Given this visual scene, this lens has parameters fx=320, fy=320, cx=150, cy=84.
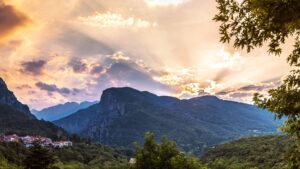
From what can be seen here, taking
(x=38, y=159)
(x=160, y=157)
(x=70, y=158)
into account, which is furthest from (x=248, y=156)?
(x=38, y=159)

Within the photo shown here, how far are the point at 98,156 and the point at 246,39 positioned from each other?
597 feet

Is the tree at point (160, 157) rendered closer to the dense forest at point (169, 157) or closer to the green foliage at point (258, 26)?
the dense forest at point (169, 157)

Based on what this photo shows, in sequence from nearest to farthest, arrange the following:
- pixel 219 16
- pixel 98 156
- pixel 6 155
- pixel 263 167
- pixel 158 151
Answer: pixel 219 16
pixel 158 151
pixel 263 167
pixel 6 155
pixel 98 156

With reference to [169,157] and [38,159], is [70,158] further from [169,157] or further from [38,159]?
[38,159]

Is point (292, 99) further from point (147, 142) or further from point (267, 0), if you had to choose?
point (147, 142)

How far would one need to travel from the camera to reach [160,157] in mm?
30562

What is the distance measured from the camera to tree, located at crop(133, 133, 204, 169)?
2998 cm

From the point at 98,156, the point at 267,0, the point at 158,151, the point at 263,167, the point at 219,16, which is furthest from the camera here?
the point at 98,156

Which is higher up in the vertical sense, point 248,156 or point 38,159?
point 38,159

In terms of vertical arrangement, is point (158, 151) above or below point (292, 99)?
below

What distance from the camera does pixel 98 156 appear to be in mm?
184375

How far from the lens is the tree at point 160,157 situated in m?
30.0

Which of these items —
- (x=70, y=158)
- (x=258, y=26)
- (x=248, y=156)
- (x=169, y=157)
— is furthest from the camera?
(x=70, y=158)

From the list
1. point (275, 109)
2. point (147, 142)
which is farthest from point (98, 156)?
point (275, 109)
